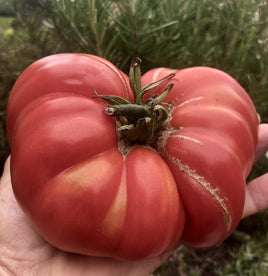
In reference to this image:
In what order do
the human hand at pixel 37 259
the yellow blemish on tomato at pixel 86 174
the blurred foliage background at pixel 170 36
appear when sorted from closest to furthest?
1. the yellow blemish on tomato at pixel 86 174
2. the human hand at pixel 37 259
3. the blurred foliage background at pixel 170 36

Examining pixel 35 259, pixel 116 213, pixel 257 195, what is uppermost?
pixel 116 213

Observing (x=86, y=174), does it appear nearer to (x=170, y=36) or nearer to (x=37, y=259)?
(x=37, y=259)

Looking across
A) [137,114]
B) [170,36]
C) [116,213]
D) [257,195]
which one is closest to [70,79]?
[137,114]

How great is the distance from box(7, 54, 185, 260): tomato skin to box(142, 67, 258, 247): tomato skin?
4 cm

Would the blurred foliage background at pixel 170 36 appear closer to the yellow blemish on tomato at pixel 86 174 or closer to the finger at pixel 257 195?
the finger at pixel 257 195

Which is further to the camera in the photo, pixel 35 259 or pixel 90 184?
pixel 35 259

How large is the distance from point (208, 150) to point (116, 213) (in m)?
0.22

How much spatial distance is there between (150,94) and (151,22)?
0.42 m

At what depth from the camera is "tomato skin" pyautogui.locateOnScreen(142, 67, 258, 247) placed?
607 mm

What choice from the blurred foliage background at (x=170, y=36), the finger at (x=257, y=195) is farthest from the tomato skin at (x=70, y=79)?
the finger at (x=257, y=195)

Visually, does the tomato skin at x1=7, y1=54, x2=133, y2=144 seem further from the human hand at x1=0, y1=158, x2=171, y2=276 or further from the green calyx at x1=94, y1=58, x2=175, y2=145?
the human hand at x1=0, y1=158, x2=171, y2=276

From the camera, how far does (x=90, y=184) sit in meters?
0.57

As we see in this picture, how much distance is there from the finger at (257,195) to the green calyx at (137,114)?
0.51 metres

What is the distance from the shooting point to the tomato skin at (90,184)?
57 centimetres
